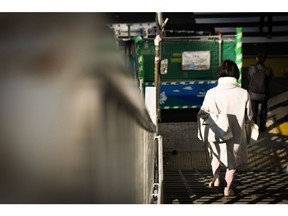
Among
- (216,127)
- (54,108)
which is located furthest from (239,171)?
(54,108)

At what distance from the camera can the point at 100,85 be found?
2.09m

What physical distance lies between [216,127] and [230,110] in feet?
0.62

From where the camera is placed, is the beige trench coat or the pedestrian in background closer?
the beige trench coat

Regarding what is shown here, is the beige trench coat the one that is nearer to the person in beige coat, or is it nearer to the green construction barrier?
the person in beige coat

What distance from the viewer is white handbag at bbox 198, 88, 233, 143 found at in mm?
4250

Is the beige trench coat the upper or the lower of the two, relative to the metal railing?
lower

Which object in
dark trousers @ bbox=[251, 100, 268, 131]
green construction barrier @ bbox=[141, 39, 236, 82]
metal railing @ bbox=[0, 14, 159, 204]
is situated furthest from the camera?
green construction barrier @ bbox=[141, 39, 236, 82]

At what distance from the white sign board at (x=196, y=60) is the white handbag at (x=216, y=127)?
13.3ft

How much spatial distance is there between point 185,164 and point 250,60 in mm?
5672

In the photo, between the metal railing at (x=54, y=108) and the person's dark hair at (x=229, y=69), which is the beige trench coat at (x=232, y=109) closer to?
the person's dark hair at (x=229, y=69)

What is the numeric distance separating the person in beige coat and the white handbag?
5 cm

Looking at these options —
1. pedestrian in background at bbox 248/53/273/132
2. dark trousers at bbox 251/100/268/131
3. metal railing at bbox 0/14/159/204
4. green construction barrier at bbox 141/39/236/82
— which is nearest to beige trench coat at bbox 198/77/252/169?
metal railing at bbox 0/14/159/204

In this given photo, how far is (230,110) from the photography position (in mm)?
4301

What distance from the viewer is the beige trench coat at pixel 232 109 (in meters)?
4.27
